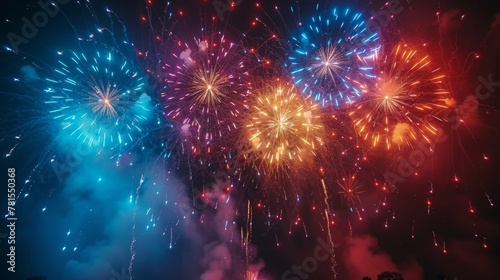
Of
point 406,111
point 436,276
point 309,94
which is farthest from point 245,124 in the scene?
point 436,276

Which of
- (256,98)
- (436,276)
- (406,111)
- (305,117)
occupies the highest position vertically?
(256,98)

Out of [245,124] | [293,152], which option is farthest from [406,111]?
[245,124]

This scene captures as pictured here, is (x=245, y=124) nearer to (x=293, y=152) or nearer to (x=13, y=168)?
(x=293, y=152)

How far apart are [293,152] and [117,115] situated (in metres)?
7.61

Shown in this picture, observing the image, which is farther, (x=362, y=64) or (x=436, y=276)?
(x=436, y=276)

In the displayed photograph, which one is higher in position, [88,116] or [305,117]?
[88,116]

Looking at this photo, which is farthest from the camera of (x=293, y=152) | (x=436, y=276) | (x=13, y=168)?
(x=436, y=276)

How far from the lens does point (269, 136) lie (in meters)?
11.4

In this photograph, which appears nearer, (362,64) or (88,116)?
(362,64)

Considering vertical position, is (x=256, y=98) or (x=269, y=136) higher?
(x=256, y=98)

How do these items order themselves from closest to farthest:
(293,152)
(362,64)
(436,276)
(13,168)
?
(362,64), (293,152), (13,168), (436,276)

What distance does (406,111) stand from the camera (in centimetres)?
1038

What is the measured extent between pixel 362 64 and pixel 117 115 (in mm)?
9998

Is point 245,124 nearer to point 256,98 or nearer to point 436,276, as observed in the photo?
point 256,98
